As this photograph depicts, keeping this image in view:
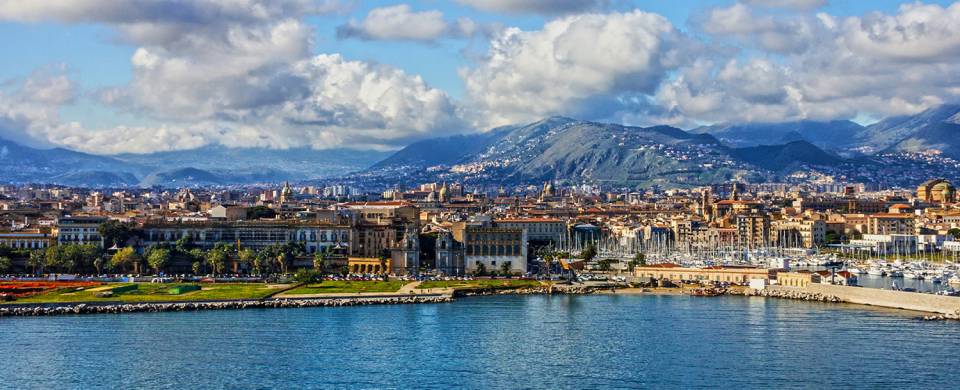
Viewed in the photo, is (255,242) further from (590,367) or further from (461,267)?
(590,367)

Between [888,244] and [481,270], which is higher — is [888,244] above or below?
above

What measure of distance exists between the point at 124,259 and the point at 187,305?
50.1 feet

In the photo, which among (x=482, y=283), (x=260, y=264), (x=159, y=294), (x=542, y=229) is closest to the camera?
(x=159, y=294)

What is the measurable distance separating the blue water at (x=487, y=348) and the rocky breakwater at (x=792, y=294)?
2.29 meters

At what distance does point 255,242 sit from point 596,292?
22.2 metres

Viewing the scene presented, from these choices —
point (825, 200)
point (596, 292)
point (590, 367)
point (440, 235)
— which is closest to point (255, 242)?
point (440, 235)

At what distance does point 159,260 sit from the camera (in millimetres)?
63312

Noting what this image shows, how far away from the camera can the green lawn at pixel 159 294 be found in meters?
50.6

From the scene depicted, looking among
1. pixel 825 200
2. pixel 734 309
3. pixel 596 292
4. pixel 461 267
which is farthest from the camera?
pixel 825 200

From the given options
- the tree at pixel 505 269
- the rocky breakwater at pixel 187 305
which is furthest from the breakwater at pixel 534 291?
the tree at pixel 505 269

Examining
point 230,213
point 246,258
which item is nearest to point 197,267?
point 246,258

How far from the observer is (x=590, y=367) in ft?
114

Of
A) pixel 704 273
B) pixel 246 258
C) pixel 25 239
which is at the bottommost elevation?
pixel 704 273

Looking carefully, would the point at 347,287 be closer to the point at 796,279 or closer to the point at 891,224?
the point at 796,279
